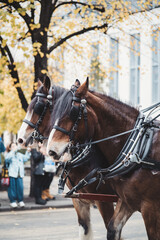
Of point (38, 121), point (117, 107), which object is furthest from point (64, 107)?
point (38, 121)

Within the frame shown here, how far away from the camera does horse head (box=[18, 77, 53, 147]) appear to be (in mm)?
5668

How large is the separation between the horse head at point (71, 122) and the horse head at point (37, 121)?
0.88 metres

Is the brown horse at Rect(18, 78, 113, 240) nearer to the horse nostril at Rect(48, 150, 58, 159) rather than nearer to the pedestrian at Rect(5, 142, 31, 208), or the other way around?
the horse nostril at Rect(48, 150, 58, 159)

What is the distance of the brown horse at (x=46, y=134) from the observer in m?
5.61

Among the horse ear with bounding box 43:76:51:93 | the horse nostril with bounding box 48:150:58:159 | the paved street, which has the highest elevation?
the horse ear with bounding box 43:76:51:93

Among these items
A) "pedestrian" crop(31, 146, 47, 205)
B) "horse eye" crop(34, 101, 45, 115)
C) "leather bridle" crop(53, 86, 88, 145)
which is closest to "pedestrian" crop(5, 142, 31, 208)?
"pedestrian" crop(31, 146, 47, 205)

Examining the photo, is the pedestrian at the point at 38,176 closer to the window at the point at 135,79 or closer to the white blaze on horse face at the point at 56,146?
the white blaze on horse face at the point at 56,146

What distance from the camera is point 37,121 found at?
5.78 metres

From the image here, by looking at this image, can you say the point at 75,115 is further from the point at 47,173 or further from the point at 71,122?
the point at 47,173

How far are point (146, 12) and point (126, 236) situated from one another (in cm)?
733

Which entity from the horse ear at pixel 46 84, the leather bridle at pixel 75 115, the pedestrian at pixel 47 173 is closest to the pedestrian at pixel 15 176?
the pedestrian at pixel 47 173

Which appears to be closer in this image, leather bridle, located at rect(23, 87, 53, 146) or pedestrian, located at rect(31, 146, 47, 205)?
leather bridle, located at rect(23, 87, 53, 146)

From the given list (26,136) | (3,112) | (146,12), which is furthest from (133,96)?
(26,136)

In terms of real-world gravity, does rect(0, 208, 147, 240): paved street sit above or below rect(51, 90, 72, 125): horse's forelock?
below
